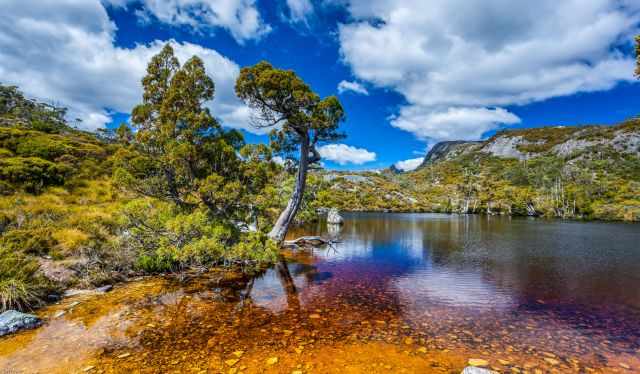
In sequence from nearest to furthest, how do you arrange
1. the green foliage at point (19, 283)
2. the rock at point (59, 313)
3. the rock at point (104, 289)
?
the green foliage at point (19, 283), the rock at point (59, 313), the rock at point (104, 289)

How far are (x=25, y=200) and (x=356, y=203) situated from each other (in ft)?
358

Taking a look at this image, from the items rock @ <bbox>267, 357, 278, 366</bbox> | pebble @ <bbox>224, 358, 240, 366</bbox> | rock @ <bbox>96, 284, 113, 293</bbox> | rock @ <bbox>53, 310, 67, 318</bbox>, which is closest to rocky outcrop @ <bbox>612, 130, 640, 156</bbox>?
rock @ <bbox>267, 357, 278, 366</bbox>

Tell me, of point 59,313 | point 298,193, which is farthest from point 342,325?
point 298,193

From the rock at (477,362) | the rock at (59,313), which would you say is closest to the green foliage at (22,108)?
the rock at (59,313)

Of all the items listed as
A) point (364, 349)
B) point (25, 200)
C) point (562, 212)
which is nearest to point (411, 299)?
point (364, 349)

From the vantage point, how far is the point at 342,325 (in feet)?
32.7

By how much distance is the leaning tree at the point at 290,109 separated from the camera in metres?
16.5

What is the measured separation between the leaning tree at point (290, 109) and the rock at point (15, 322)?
1082 cm

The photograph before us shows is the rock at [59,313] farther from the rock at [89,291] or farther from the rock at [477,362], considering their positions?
the rock at [477,362]

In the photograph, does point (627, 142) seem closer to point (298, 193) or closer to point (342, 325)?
point (298, 193)

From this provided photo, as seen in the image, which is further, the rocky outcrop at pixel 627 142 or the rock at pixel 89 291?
the rocky outcrop at pixel 627 142

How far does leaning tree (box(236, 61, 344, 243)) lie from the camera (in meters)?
16.5

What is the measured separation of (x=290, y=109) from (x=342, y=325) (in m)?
12.2

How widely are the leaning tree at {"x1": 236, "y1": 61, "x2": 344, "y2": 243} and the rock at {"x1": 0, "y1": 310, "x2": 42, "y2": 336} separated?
35.5 ft
